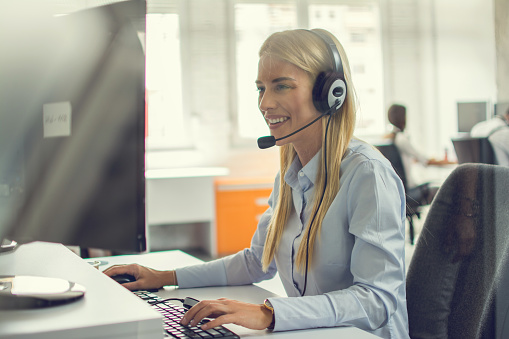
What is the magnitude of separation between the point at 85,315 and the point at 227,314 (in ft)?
0.79

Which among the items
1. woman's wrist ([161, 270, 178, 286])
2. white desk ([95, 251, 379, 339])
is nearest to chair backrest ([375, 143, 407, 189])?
white desk ([95, 251, 379, 339])

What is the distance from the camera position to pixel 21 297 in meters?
0.71

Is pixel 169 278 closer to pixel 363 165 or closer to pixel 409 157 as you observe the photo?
pixel 363 165

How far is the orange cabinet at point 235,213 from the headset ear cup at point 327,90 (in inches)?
126

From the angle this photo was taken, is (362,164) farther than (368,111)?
No

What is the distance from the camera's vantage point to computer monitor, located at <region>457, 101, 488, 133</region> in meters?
4.81

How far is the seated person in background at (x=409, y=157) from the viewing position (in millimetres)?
4016

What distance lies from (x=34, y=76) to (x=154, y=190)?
134 inches

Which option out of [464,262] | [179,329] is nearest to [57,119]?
[179,329]

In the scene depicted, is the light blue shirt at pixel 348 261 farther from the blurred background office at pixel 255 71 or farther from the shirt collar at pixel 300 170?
the blurred background office at pixel 255 71

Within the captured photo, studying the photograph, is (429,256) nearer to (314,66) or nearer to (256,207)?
(314,66)

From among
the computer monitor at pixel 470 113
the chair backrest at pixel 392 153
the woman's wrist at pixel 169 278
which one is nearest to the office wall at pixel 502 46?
the computer monitor at pixel 470 113

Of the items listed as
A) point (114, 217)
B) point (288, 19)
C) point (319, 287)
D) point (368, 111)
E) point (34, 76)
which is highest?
point (288, 19)

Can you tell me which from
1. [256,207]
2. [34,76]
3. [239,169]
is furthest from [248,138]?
[34,76]
